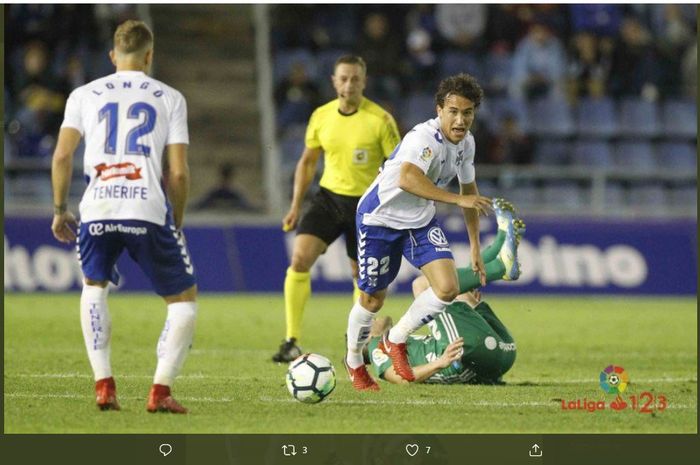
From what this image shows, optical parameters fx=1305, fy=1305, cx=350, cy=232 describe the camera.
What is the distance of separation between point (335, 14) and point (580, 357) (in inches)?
425

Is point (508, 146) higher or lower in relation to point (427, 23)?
lower

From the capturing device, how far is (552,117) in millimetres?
19469

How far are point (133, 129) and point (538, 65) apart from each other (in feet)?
45.2

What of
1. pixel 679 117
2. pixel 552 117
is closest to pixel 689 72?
pixel 679 117

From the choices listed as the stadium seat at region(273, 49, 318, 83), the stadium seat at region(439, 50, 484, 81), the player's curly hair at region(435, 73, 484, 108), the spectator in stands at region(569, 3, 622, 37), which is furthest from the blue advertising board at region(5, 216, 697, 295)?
the player's curly hair at region(435, 73, 484, 108)

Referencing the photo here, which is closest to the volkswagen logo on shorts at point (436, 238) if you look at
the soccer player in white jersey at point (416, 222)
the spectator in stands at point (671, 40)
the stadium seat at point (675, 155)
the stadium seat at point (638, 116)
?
the soccer player in white jersey at point (416, 222)

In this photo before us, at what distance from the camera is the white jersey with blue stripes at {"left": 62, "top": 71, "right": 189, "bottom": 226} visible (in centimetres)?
671

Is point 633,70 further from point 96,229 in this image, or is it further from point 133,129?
point 96,229

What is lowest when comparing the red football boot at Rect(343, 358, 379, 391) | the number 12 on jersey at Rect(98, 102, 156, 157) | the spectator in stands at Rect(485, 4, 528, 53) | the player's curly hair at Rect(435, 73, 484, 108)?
the red football boot at Rect(343, 358, 379, 391)

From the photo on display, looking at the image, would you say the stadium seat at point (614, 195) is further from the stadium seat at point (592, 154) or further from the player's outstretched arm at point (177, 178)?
the player's outstretched arm at point (177, 178)

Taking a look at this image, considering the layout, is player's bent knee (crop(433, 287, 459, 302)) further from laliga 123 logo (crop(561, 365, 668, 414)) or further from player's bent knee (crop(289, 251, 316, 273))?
player's bent knee (crop(289, 251, 316, 273))

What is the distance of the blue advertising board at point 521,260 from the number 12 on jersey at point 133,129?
30.9 feet

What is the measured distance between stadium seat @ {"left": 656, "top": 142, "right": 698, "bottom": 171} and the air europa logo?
1381 centimetres
